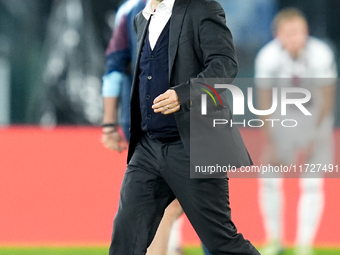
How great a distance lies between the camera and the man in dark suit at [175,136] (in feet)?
7.34

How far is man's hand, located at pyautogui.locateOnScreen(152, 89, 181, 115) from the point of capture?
2125mm

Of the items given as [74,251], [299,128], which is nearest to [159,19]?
[74,251]

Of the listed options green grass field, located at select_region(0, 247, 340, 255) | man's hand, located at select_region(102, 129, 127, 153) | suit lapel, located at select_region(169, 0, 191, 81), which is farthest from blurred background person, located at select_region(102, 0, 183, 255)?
green grass field, located at select_region(0, 247, 340, 255)

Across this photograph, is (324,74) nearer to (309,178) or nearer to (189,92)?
(309,178)

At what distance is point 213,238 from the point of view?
2273 millimetres

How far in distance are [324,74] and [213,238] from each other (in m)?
2.45

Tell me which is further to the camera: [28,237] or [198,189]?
[28,237]

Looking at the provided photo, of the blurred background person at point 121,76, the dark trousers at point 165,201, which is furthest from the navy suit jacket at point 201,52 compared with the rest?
the blurred background person at point 121,76

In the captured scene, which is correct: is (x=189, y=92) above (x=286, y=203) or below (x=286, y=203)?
above

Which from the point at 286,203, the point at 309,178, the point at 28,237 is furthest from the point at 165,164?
the point at 286,203

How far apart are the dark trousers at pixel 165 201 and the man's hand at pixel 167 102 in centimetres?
24

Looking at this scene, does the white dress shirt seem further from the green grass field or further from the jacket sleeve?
the green grass field

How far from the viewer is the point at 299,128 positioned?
450 centimetres

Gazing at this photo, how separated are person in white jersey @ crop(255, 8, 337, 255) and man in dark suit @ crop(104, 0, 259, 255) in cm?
183
